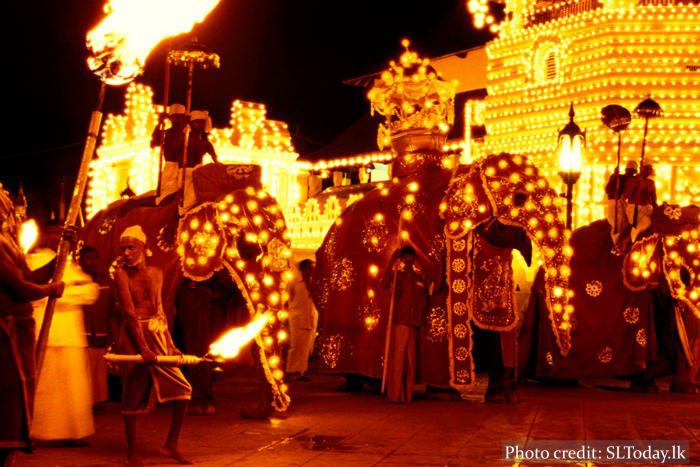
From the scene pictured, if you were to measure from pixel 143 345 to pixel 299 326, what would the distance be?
8.33 meters

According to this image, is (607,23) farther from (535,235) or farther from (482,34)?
(535,235)

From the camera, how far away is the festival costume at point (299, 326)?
1527 centimetres

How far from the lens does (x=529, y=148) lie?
24156mm

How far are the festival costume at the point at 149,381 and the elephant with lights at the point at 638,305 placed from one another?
765 centimetres

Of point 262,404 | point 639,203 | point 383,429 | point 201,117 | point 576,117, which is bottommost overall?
point 383,429

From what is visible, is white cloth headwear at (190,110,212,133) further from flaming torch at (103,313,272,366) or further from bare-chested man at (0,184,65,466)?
bare-chested man at (0,184,65,466)

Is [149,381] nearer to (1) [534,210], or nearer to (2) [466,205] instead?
(2) [466,205]

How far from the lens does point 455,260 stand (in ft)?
37.6

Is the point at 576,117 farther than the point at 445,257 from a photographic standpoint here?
Yes

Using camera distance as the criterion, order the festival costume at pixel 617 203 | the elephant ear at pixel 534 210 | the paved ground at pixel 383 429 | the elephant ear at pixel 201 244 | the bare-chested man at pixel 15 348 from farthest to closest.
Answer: the festival costume at pixel 617 203 → the elephant ear at pixel 534 210 → the elephant ear at pixel 201 244 → the paved ground at pixel 383 429 → the bare-chested man at pixel 15 348

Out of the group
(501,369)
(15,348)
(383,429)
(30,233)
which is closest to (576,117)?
(501,369)

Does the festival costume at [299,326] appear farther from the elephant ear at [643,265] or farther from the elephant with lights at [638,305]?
the elephant ear at [643,265]

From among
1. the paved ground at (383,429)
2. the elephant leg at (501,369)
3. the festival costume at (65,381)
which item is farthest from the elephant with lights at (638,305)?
the festival costume at (65,381)

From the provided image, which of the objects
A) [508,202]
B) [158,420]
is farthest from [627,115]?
[158,420]
